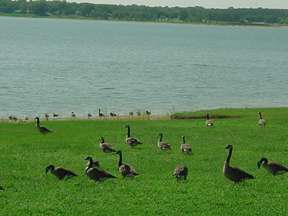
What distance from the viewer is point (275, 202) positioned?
58.6 feet

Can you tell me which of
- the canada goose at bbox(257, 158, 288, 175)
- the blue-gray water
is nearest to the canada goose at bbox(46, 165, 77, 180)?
the canada goose at bbox(257, 158, 288, 175)

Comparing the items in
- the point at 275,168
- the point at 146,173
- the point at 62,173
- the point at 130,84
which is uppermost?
the point at 275,168

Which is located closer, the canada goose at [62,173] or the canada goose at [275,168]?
the canada goose at [62,173]

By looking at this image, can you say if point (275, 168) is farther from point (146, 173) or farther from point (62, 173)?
point (62, 173)

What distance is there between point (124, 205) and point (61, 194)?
86.5 inches

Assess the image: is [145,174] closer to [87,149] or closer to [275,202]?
[275,202]

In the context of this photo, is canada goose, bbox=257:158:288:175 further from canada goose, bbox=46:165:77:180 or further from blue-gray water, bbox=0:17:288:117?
blue-gray water, bbox=0:17:288:117

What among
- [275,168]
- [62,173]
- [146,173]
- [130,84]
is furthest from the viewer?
[130,84]

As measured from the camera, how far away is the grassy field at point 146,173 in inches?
685

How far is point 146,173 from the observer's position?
23219mm

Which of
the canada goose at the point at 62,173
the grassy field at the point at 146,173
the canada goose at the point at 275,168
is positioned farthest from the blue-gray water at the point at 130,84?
the canada goose at the point at 275,168

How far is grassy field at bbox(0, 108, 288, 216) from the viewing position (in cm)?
1741

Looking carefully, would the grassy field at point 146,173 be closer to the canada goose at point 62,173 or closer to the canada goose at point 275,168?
the canada goose at point 275,168

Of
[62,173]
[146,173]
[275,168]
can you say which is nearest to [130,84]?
[146,173]
